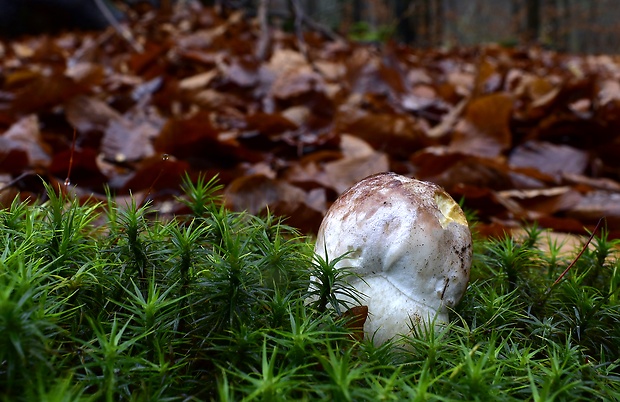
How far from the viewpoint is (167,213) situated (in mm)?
2043

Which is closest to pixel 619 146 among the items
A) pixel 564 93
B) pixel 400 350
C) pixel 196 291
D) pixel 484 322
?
pixel 564 93

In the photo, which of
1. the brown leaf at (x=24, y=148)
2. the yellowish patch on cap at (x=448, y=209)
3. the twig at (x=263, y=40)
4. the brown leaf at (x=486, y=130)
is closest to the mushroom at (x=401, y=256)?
the yellowish patch on cap at (x=448, y=209)

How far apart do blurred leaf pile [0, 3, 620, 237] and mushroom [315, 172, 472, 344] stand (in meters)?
0.75

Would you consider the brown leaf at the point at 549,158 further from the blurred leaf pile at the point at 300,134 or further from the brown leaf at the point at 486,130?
the brown leaf at the point at 486,130

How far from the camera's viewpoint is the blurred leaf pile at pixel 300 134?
2219 mm

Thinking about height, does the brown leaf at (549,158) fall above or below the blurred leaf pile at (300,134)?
below

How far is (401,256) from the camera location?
1112 mm

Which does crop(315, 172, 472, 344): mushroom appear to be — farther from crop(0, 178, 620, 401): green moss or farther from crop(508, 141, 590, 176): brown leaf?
crop(508, 141, 590, 176): brown leaf

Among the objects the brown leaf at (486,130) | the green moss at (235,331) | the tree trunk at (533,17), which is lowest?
the tree trunk at (533,17)

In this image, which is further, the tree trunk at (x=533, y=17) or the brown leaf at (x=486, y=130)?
the tree trunk at (x=533, y=17)

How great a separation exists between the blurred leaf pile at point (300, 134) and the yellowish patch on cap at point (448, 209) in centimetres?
69

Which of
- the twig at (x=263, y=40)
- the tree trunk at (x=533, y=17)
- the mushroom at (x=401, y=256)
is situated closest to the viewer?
the mushroom at (x=401, y=256)

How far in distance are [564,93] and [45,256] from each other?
10.2 ft

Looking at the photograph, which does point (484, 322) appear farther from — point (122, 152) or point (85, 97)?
point (85, 97)
